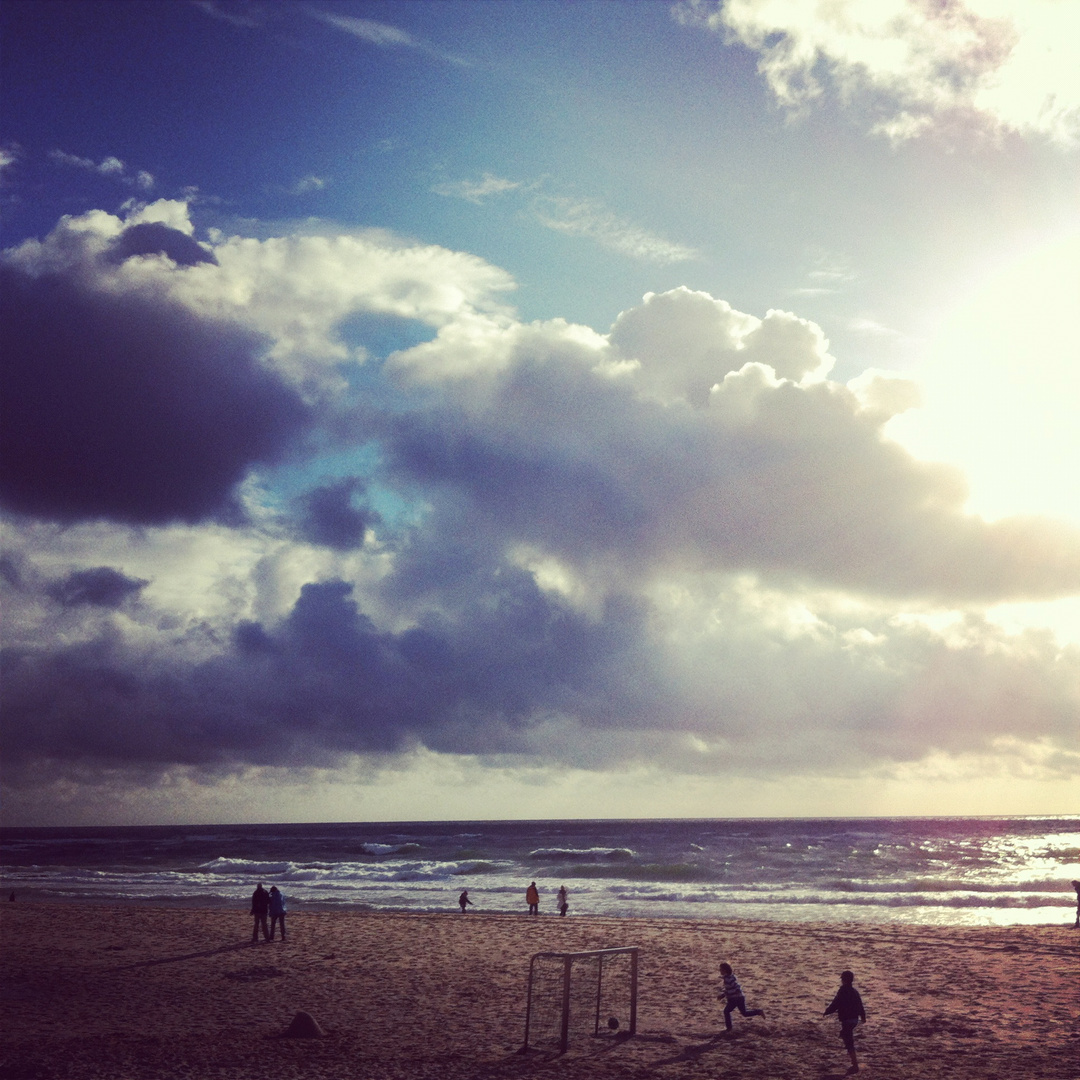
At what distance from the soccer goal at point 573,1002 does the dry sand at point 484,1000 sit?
1.41 feet

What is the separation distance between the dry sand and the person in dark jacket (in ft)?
1.48

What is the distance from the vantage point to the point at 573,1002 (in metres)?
18.3

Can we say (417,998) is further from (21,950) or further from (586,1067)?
(21,950)

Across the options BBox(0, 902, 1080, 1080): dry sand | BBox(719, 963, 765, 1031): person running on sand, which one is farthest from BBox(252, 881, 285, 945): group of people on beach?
BBox(719, 963, 765, 1031): person running on sand

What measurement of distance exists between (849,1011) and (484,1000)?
844 centimetres

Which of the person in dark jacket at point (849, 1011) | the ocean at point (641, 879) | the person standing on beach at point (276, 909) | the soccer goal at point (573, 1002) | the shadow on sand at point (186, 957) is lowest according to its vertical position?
the ocean at point (641, 879)

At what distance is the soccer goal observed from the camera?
51.6 ft

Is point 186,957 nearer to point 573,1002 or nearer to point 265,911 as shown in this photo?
point 265,911

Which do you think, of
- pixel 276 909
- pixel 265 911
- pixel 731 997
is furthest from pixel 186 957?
pixel 731 997

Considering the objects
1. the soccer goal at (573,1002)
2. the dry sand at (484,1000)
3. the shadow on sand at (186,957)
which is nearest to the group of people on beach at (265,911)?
the shadow on sand at (186,957)

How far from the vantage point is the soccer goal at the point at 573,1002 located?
1573 cm

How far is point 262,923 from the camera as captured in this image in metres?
27.1

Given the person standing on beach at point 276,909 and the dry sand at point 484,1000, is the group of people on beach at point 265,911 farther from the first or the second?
the dry sand at point 484,1000

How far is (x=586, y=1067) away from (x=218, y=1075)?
19.6 ft
